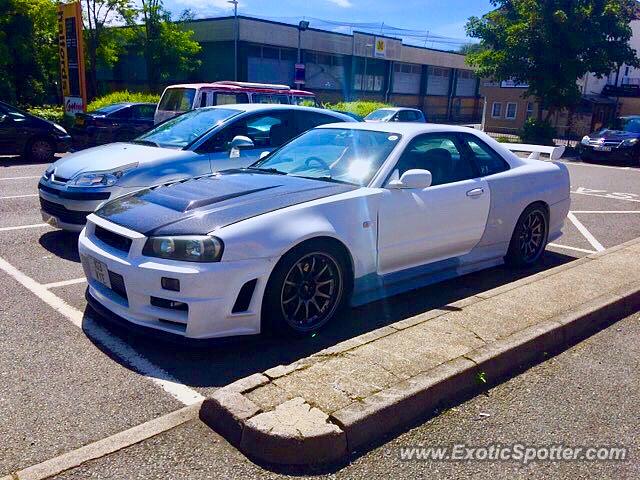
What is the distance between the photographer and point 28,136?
1362 cm

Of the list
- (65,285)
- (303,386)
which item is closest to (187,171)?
(65,285)

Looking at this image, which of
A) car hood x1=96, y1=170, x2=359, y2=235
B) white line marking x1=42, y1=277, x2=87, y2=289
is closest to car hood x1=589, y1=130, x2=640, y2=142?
car hood x1=96, y1=170, x2=359, y2=235

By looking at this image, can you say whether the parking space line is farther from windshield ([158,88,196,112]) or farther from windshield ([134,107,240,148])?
windshield ([158,88,196,112])

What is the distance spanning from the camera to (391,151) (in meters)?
4.98

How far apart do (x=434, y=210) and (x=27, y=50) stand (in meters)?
23.8

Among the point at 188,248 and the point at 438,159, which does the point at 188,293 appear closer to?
the point at 188,248

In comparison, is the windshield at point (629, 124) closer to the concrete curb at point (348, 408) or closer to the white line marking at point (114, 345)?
the concrete curb at point (348, 408)

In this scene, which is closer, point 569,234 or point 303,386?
point 303,386

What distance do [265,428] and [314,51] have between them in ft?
129

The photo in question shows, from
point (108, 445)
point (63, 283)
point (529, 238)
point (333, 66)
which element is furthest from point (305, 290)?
point (333, 66)

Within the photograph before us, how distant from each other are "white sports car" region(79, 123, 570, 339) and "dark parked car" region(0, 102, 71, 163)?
10.2 meters

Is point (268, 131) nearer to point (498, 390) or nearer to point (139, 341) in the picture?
point (139, 341)

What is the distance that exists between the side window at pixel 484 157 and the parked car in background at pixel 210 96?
7.38 meters

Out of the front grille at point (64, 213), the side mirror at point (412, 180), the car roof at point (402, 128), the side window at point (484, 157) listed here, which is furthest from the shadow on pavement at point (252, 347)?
the front grille at point (64, 213)
